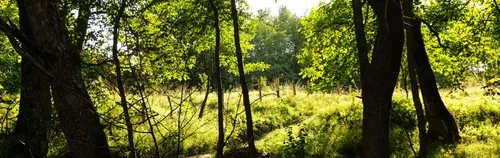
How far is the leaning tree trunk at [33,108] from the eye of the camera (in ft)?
16.8

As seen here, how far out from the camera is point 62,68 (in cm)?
352

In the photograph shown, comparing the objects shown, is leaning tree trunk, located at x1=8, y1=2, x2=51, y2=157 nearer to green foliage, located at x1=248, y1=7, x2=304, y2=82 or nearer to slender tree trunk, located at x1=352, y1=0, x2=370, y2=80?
slender tree trunk, located at x1=352, y1=0, x2=370, y2=80

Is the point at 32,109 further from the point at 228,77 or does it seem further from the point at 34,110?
the point at 228,77

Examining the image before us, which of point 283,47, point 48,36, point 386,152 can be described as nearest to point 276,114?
point 386,152

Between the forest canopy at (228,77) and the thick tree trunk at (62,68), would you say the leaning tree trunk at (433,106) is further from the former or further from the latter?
the thick tree trunk at (62,68)

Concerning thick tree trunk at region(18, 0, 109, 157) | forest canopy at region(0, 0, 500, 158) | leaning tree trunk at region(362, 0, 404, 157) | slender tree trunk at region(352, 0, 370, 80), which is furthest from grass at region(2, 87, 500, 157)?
thick tree trunk at region(18, 0, 109, 157)

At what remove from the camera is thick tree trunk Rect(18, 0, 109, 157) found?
11.6ft

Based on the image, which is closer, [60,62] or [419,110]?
[60,62]

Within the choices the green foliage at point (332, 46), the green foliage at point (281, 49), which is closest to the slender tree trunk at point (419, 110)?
the green foliage at point (332, 46)

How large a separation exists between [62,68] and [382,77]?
3203 mm

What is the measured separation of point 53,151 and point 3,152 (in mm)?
2851

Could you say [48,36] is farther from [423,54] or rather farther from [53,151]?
[423,54]

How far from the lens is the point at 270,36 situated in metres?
47.2

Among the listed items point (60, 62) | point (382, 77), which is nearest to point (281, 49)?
point (382, 77)
